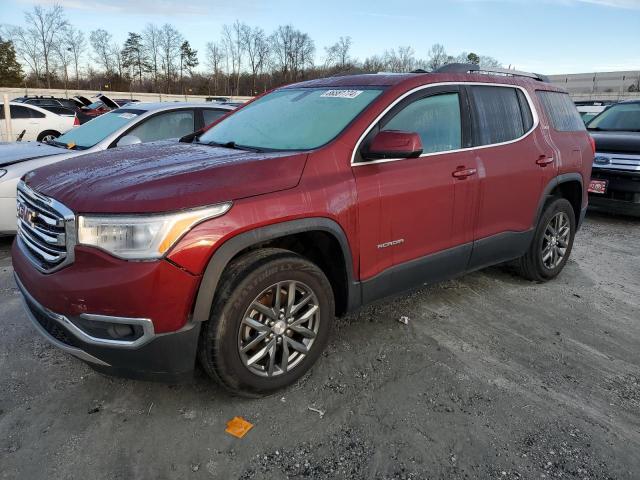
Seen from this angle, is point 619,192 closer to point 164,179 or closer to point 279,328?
point 279,328

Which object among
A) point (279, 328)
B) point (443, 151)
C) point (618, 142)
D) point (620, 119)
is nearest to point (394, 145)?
point (443, 151)

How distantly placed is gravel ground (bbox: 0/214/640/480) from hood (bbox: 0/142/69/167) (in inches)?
91.8

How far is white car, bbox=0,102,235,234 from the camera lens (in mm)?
5168

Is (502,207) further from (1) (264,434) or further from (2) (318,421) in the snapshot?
(1) (264,434)

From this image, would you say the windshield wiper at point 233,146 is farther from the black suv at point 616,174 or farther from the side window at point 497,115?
the black suv at point 616,174

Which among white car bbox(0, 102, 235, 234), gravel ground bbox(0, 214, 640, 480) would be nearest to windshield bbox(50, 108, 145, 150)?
white car bbox(0, 102, 235, 234)

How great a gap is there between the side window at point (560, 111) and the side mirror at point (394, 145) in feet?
7.20

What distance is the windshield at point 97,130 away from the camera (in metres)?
5.86

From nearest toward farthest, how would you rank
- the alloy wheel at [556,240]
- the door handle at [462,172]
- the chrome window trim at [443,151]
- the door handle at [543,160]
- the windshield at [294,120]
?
1. the chrome window trim at [443,151]
2. the windshield at [294,120]
3. the door handle at [462,172]
4. the door handle at [543,160]
5. the alloy wheel at [556,240]

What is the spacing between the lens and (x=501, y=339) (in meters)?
3.54

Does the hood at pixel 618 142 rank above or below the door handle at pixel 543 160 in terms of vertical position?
above

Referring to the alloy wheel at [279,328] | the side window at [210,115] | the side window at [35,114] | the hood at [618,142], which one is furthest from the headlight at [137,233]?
the side window at [35,114]

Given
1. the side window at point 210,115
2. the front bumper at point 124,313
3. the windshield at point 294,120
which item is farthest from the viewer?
the side window at point 210,115

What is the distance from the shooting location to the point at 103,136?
19.1 ft
